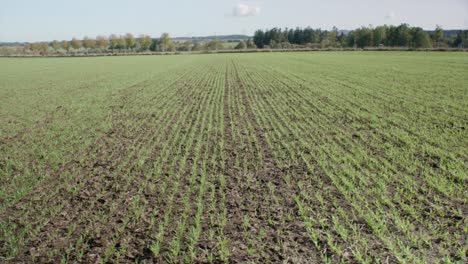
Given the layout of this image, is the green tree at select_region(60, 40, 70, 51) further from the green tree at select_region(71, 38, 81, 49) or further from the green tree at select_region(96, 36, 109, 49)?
the green tree at select_region(96, 36, 109, 49)

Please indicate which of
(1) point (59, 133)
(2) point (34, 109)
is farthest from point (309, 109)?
(2) point (34, 109)

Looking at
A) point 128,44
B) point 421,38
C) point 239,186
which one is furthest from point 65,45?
point 239,186

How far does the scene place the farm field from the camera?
534 centimetres

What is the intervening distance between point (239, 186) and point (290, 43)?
568 feet

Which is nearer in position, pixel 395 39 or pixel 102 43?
pixel 395 39

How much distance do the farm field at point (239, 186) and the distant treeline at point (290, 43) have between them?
293 ft

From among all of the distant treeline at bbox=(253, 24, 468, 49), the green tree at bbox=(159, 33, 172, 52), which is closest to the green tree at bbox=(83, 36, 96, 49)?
the green tree at bbox=(159, 33, 172, 52)

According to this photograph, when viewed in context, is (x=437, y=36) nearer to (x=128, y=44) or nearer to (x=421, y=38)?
(x=421, y=38)

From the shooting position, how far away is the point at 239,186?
7.57 metres

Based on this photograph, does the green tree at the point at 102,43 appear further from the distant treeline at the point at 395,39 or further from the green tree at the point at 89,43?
the distant treeline at the point at 395,39

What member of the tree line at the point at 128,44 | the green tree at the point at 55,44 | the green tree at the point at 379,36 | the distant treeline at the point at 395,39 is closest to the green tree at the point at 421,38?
the distant treeline at the point at 395,39

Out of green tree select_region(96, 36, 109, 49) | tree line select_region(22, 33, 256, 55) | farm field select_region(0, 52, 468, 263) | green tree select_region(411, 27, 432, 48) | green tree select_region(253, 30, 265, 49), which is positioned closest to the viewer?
farm field select_region(0, 52, 468, 263)

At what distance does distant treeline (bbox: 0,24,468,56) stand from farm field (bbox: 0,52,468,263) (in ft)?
293

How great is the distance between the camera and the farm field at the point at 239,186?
5.34 m
